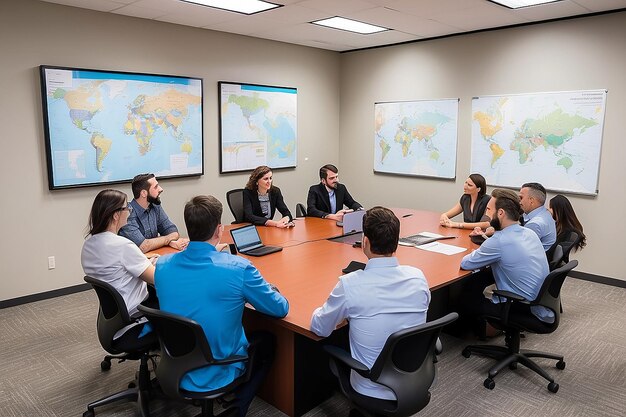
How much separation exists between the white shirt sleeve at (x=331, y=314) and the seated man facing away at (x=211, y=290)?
0.21 metres

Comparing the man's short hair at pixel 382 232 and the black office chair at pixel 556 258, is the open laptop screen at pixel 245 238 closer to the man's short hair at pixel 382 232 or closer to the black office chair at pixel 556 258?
the man's short hair at pixel 382 232

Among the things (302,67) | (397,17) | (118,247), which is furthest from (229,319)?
(302,67)

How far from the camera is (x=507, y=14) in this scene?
4535mm

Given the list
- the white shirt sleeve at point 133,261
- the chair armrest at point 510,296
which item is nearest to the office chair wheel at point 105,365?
the white shirt sleeve at point 133,261

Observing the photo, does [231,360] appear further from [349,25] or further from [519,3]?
[349,25]

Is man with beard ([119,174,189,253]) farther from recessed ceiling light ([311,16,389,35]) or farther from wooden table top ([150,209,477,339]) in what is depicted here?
recessed ceiling light ([311,16,389,35])

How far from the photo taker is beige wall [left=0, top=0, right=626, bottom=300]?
159 inches

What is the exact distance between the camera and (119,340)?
92.4 inches

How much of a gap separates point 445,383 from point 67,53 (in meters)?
4.11

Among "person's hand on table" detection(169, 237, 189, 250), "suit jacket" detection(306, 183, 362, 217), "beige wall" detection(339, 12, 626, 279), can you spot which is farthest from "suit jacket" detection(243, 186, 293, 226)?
"beige wall" detection(339, 12, 626, 279)

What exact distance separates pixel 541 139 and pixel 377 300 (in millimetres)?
3989

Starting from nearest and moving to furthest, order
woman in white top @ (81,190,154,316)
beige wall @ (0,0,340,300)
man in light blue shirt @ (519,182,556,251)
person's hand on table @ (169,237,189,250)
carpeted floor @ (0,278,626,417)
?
woman in white top @ (81,190,154,316), carpeted floor @ (0,278,626,417), person's hand on table @ (169,237,189,250), man in light blue shirt @ (519,182,556,251), beige wall @ (0,0,340,300)

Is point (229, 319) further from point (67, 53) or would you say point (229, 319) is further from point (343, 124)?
point (343, 124)

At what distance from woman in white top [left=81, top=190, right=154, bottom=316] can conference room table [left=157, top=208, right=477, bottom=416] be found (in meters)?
0.60
